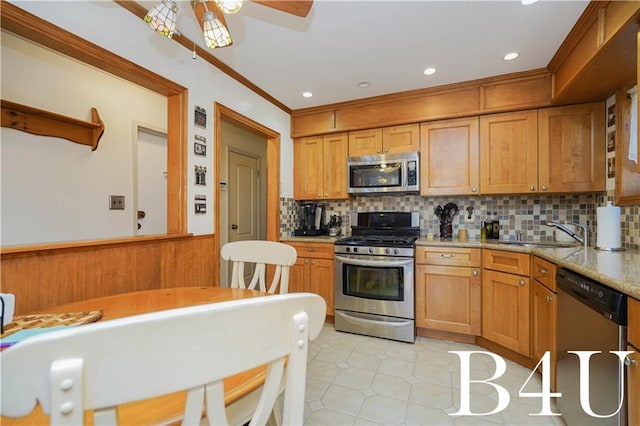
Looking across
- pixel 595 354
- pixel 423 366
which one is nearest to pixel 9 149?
pixel 423 366

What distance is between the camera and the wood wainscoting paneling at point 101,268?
1244 mm

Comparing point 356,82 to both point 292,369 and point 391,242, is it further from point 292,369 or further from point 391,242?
point 292,369

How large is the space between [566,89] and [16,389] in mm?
3026

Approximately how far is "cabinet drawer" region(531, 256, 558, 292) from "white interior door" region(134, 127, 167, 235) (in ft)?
11.1

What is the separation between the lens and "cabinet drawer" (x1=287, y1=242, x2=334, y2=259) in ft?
9.49

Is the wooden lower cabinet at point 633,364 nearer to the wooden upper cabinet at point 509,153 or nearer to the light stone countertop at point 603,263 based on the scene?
the light stone countertop at point 603,263

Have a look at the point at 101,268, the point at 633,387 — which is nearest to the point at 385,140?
the point at 633,387

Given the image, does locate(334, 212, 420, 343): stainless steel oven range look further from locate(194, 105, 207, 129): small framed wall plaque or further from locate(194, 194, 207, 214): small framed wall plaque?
locate(194, 105, 207, 129): small framed wall plaque

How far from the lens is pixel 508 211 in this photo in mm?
2775

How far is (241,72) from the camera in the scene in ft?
8.01

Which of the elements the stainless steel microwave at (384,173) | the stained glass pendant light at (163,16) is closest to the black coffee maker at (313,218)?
the stainless steel microwave at (384,173)

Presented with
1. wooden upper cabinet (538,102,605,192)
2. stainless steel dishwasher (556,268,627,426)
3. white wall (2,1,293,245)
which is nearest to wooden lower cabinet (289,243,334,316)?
white wall (2,1,293,245)

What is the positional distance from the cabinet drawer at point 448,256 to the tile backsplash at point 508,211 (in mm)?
559

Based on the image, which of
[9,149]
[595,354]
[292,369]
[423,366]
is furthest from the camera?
[423,366]
